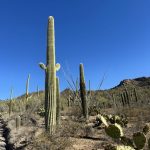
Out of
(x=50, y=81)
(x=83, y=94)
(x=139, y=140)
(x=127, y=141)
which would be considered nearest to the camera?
(x=139, y=140)

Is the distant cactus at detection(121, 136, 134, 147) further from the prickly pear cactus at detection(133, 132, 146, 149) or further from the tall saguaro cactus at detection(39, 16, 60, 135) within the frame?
the tall saguaro cactus at detection(39, 16, 60, 135)

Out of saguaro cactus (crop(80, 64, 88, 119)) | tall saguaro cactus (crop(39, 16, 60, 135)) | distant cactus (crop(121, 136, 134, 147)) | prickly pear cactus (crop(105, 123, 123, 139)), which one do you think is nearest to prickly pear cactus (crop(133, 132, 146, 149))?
distant cactus (crop(121, 136, 134, 147))

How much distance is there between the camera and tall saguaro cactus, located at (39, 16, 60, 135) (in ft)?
41.0

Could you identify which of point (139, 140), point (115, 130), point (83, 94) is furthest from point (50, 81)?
point (83, 94)

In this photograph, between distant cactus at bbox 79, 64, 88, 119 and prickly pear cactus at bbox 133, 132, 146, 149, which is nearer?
prickly pear cactus at bbox 133, 132, 146, 149

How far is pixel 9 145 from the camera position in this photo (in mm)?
13180

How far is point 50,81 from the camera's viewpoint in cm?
1300

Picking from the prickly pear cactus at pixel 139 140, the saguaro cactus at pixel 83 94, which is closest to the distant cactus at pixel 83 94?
the saguaro cactus at pixel 83 94

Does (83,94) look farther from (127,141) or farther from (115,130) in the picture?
(127,141)

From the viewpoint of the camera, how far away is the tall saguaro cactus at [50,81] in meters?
12.5

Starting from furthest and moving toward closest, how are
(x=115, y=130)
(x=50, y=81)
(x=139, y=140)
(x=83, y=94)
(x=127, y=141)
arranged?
(x=83, y=94), (x=50, y=81), (x=115, y=130), (x=127, y=141), (x=139, y=140)

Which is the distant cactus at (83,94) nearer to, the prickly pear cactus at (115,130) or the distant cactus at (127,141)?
the prickly pear cactus at (115,130)

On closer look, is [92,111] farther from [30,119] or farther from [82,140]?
[82,140]

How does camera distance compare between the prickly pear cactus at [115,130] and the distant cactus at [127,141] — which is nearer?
the distant cactus at [127,141]
